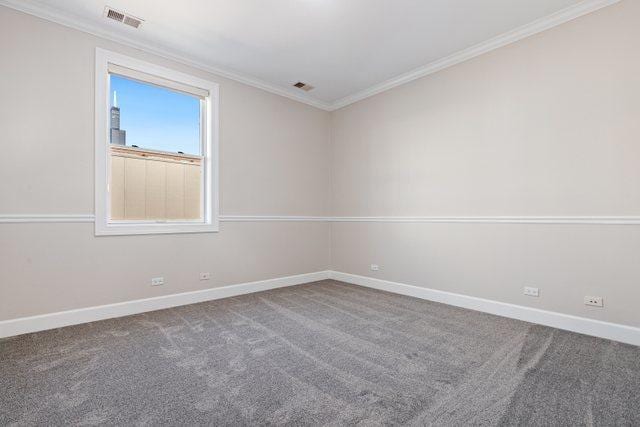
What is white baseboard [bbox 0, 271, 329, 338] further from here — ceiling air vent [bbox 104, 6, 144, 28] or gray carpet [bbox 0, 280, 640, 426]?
ceiling air vent [bbox 104, 6, 144, 28]

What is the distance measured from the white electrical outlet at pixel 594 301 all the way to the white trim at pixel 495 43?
248 centimetres

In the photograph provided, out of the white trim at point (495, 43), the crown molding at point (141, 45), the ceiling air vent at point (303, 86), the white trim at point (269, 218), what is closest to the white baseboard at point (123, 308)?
the white trim at point (269, 218)

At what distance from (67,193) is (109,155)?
544 mm

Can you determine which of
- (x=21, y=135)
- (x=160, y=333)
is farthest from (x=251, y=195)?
(x=21, y=135)

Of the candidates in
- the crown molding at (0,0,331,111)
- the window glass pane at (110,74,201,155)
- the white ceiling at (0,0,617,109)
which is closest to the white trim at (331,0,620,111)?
the white ceiling at (0,0,617,109)

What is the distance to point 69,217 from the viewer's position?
2.85 metres

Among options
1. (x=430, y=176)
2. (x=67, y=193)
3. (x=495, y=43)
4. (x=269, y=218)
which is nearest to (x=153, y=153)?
(x=67, y=193)

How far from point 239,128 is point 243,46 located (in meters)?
1.00

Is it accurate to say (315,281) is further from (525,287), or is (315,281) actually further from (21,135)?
→ (21,135)

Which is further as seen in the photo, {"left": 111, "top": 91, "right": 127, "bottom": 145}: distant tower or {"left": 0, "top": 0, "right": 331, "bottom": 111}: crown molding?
{"left": 111, "top": 91, "right": 127, "bottom": 145}: distant tower

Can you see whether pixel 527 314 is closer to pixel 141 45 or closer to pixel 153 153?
pixel 153 153

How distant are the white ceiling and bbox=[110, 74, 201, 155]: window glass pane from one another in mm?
452

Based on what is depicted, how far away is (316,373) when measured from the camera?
1986 mm

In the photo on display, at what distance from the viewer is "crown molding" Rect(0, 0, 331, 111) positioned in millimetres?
2672
